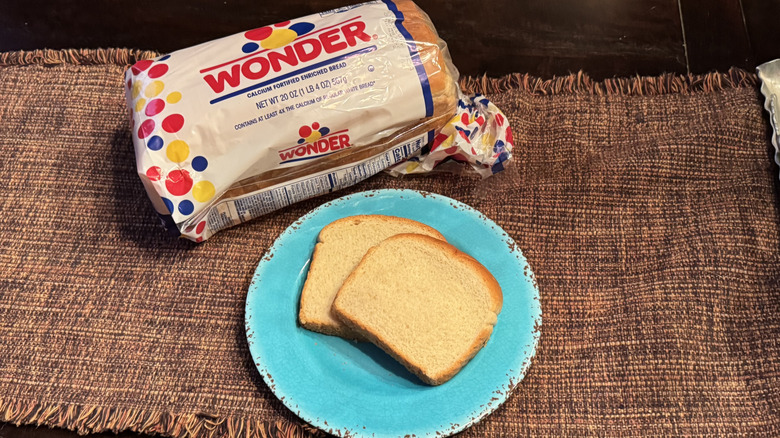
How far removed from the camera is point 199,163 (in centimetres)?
100

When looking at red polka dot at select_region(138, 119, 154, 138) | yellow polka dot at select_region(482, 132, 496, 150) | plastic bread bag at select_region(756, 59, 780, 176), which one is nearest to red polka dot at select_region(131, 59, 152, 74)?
red polka dot at select_region(138, 119, 154, 138)

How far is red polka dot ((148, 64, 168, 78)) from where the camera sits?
105cm

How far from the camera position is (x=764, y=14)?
140 centimetres

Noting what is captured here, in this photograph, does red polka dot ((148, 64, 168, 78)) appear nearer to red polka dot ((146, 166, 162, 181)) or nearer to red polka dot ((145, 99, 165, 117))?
red polka dot ((145, 99, 165, 117))

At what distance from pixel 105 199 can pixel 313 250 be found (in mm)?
432

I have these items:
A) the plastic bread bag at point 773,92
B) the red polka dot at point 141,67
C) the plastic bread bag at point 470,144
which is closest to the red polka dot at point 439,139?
the plastic bread bag at point 470,144

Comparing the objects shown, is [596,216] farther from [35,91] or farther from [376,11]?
[35,91]

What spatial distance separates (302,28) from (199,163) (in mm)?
301

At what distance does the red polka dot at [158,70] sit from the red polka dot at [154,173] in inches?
6.6

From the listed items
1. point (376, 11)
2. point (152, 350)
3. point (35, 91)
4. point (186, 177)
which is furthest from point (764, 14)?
point (35, 91)

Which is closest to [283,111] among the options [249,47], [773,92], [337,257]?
[249,47]

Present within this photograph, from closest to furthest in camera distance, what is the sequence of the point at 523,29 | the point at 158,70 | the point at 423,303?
1. the point at 423,303
2. the point at 158,70
3. the point at 523,29

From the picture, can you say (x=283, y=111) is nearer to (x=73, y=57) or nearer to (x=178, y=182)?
(x=178, y=182)

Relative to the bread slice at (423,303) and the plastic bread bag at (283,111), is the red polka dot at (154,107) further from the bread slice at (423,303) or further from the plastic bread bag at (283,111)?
the bread slice at (423,303)
